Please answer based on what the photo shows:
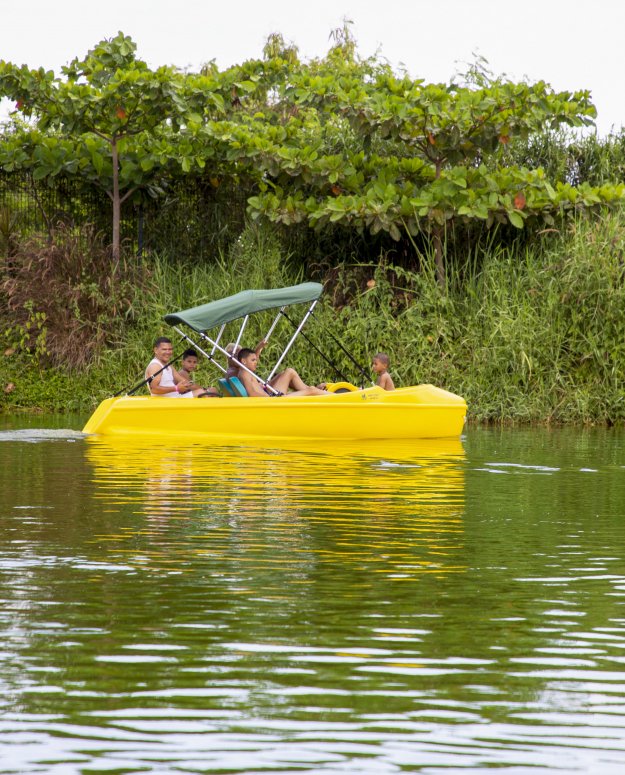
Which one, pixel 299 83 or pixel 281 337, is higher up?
pixel 299 83

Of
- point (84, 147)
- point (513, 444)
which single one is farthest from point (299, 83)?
point (513, 444)

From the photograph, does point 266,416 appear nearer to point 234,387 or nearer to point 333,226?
point 234,387

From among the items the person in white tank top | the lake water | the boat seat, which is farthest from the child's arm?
the lake water

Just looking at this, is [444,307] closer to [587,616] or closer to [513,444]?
[513,444]

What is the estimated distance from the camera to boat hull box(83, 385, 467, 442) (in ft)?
51.2

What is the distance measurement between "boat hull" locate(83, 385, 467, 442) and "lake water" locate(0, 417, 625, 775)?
4654mm

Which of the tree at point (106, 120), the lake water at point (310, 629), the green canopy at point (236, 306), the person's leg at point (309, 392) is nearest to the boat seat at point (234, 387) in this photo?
the person's leg at point (309, 392)

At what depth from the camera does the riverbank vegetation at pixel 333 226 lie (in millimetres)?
20391

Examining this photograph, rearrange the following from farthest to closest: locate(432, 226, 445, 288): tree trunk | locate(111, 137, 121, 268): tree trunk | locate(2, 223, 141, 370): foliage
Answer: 1. locate(111, 137, 121, 268): tree trunk
2. locate(2, 223, 141, 370): foliage
3. locate(432, 226, 445, 288): tree trunk

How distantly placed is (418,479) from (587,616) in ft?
19.5

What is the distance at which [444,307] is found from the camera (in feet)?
70.4

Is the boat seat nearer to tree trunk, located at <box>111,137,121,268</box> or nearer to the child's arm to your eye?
the child's arm

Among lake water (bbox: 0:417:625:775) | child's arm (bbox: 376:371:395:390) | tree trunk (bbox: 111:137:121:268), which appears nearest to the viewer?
lake water (bbox: 0:417:625:775)

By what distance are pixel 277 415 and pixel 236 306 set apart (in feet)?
5.15
